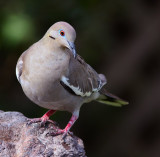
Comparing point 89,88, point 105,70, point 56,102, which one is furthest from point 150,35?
point 56,102

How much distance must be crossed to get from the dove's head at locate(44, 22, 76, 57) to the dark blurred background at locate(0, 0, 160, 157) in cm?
186

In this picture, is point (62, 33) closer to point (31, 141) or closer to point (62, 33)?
point (62, 33)

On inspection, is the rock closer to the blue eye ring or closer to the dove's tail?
the blue eye ring

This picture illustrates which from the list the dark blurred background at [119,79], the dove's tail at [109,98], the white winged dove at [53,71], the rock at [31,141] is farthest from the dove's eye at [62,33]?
the dark blurred background at [119,79]

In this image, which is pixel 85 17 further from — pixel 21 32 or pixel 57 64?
pixel 57 64

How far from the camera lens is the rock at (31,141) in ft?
11.1

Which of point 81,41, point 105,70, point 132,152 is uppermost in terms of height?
point 81,41

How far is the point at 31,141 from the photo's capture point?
3436mm

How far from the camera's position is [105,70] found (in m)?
6.64

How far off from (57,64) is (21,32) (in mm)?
1399

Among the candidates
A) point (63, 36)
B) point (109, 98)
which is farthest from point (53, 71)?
point (109, 98)

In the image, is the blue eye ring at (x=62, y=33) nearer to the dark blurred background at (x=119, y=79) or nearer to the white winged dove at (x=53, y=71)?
the white winged dove at (x=53, y=71)

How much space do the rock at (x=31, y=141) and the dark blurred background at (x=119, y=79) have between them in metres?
1.90

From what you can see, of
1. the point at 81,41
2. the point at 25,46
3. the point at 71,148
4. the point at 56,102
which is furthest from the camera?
the point at 81,41
